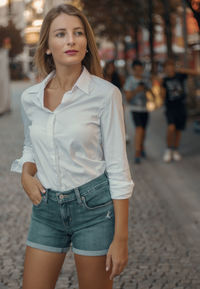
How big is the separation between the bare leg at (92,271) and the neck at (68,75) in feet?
2.30

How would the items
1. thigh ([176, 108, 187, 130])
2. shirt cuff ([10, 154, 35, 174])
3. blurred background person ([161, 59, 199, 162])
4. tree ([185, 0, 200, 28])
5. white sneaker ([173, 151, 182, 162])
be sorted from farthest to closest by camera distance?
1. white sneaker ([173, 151, 182, 162])
2. thigh ([176, 108, 187, 130])
3. blurred background person ([161, 59, 199, 162])
4. tree ([185, 0, 200, 28])
5. shirt cuff ([10, 154, 35, 174])

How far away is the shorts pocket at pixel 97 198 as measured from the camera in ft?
8.10

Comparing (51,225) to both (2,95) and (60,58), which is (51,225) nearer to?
(60,58)

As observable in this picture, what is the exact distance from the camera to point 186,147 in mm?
12023

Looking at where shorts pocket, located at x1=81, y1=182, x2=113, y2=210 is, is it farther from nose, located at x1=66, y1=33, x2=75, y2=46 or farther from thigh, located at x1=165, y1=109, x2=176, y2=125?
thigh, located at x1=165, y1=109, x2=176, y2=125

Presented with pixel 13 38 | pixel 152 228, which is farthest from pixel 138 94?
pixel 13 38

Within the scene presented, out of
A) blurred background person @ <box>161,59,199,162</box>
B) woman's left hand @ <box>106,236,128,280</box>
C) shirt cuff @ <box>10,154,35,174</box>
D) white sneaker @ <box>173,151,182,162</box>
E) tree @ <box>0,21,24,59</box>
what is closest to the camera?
woman's left hand @ <box>106,236,128,280</box>

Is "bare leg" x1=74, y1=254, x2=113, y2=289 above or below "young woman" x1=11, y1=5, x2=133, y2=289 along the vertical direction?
below

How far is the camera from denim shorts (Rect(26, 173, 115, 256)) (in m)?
2.47

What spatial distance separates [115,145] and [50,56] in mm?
576

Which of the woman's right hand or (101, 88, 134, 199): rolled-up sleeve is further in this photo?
the woman's right hand

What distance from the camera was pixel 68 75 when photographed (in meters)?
2.58

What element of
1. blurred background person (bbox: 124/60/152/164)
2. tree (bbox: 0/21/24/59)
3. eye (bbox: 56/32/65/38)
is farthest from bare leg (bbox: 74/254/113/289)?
tree (bbox: 0/21/24/59)

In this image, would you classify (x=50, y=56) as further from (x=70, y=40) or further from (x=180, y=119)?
(x=180, y=119)
